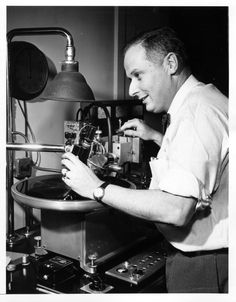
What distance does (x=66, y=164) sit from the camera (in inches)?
48.1

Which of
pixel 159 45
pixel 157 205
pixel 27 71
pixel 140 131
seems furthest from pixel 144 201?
pixel 27 71

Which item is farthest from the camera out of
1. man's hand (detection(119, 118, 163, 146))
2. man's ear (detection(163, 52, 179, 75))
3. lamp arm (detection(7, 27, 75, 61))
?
man's hand (detection(119, 118, 163, 146))

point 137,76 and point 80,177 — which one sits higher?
point 137,76

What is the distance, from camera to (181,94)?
1.35 metres

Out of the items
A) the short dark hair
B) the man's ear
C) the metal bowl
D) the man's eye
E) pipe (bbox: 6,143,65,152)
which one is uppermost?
the short dark hair

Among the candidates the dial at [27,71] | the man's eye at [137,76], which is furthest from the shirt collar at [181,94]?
the dial at [27,71]

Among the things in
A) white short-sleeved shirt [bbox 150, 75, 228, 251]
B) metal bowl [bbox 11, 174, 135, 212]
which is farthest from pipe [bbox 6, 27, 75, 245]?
white short-sleeved shirt [bbox 150, 75, 228, 251]

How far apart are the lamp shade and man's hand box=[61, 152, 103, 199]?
285 mm

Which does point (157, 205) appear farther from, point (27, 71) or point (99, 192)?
point (27, 71)

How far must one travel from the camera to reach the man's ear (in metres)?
1.33

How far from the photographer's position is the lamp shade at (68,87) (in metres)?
1.40

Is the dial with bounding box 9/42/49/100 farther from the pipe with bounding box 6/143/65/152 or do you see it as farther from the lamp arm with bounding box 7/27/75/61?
the pipe with bounding box 6/143/65/152

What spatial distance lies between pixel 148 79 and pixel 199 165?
45cm

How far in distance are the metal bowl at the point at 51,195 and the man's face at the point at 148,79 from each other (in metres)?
0.35
